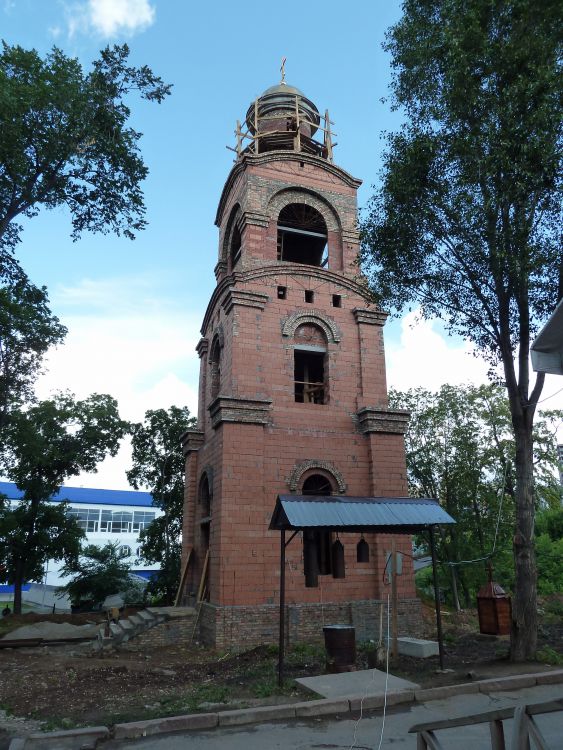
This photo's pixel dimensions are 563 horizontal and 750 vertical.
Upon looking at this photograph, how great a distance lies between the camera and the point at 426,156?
38.1ft

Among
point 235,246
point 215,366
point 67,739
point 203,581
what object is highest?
point 235,246

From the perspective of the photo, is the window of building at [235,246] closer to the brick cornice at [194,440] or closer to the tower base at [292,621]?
the brick cornice at [194,440]

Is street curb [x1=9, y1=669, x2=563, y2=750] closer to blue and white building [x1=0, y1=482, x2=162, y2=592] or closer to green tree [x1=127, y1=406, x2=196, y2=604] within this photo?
green tree [x1=127, y1=406, x2=196, y2=604]

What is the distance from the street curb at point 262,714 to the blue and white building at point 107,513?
146ft

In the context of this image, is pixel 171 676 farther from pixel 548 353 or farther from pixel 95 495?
pixel 95 495

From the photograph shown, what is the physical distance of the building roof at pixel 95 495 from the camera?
4947 cm

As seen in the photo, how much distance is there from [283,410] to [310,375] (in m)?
3.07

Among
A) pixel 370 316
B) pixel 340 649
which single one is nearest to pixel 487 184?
pixel 370 316

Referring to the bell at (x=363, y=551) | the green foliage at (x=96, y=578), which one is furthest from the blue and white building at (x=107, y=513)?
the bell at (x=363, y=551)

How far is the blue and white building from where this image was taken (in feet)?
162

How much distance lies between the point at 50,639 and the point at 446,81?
19.1 metres

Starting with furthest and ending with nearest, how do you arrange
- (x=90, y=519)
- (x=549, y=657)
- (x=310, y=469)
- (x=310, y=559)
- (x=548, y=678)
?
1. (x=90, y=519)
2. (x=310, y=469)
3. (x=310, y=559)
4. (x=549, y=657)
5. (x=548, y=678)

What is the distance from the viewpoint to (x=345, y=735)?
6.75m

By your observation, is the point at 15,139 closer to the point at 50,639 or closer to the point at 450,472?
the point at 50,639
